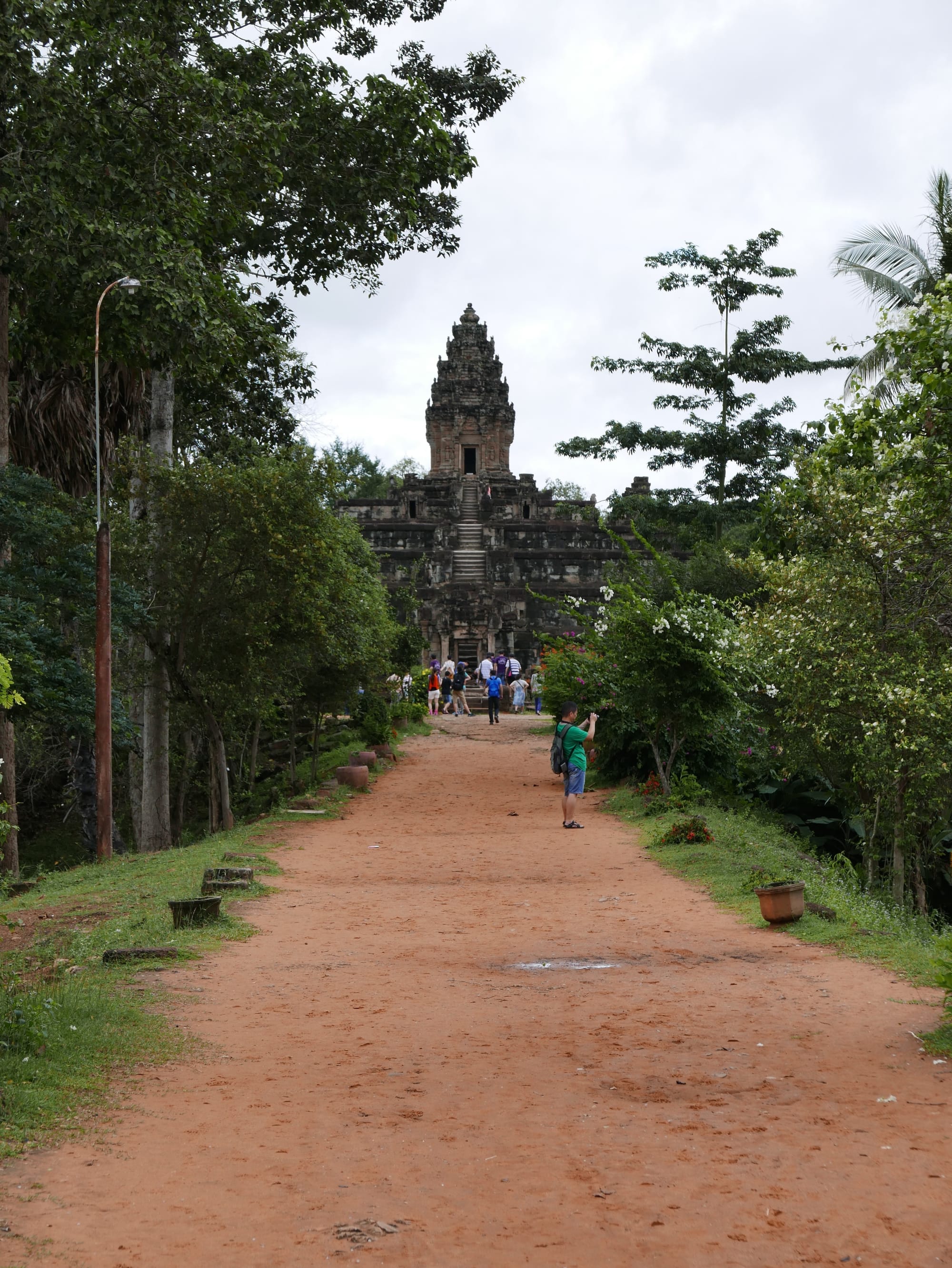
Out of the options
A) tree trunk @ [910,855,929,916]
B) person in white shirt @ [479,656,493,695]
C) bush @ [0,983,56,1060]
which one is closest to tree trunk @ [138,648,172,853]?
Result: tree trunk @ [910,855,929,916]

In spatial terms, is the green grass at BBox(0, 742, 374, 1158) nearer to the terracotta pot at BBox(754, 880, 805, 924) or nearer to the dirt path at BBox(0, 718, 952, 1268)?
the dirt path at BBox(0, 718, 952, 1268)

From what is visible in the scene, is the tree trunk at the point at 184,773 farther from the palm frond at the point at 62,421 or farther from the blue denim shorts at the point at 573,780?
the blue denim shorts at the point at 573,780

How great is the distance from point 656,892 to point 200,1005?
468cm

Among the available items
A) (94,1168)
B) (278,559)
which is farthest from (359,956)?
(278,559)

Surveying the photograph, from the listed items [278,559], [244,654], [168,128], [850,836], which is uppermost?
[168,128]

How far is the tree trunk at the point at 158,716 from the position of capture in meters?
15.9

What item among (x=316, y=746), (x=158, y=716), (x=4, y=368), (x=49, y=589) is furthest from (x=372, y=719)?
(x=4, y=368)

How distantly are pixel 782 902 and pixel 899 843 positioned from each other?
3.45 metres

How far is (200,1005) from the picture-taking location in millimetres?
6609

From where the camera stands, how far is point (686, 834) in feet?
41.3

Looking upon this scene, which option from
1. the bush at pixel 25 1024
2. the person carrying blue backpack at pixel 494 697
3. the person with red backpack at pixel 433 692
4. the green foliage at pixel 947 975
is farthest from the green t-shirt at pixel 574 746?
the person with red backpack at pixel 433 692

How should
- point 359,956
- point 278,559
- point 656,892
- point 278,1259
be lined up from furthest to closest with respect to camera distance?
point 278,559 < point 656,892 < point 359,956 < point 278,1259

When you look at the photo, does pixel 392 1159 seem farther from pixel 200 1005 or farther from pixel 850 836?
pixel 850 836

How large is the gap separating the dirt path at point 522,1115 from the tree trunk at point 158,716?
24.3ft
